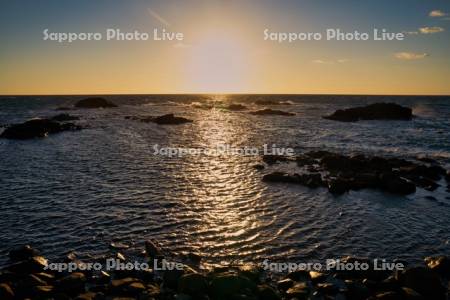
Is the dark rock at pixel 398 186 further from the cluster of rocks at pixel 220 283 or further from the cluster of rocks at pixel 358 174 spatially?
the cluster of rocks at pixel 220 283

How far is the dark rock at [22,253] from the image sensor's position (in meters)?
18.4

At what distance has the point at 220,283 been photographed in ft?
50.0

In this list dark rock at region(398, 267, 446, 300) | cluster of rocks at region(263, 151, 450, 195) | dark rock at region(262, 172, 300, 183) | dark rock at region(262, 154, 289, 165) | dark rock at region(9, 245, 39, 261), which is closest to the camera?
dark rock at region(398, 267, 446, 300)

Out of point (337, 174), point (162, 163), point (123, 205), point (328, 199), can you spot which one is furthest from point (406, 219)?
point (162, 163)

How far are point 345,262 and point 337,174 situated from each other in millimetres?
19446

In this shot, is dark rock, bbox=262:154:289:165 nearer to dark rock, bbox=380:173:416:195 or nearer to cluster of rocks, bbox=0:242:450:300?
dark rock, bbox=380:173:416:195

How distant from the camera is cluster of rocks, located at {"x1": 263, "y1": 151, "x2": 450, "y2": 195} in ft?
104

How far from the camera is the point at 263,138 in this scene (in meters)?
63.1

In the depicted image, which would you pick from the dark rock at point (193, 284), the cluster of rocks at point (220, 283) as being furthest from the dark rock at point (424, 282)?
the dark rock at point (193, 284)

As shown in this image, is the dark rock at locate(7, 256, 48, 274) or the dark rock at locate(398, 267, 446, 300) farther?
the dark rock at locate(7, 256, 48, 274)

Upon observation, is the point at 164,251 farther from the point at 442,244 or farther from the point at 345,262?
the point at 442,244

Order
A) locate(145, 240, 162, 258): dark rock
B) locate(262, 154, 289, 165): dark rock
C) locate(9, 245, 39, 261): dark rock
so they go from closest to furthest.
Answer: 1. locate(9, 245, 39, 261): dark rock
2. locate(145, 240, 162, 258): dark rock
3. locate(262, 154, 289, 165): dark rock

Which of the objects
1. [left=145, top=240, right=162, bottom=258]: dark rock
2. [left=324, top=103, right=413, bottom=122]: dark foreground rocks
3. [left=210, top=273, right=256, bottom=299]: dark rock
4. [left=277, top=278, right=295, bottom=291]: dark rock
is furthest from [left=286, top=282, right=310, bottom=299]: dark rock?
[left=324, top=103, right=413, bottom=122]: dark foreground rocks

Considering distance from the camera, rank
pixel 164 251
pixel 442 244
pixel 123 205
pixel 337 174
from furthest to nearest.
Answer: pixel 337 174
pixel 123 205
pixel 442 244
pixel 164 251
